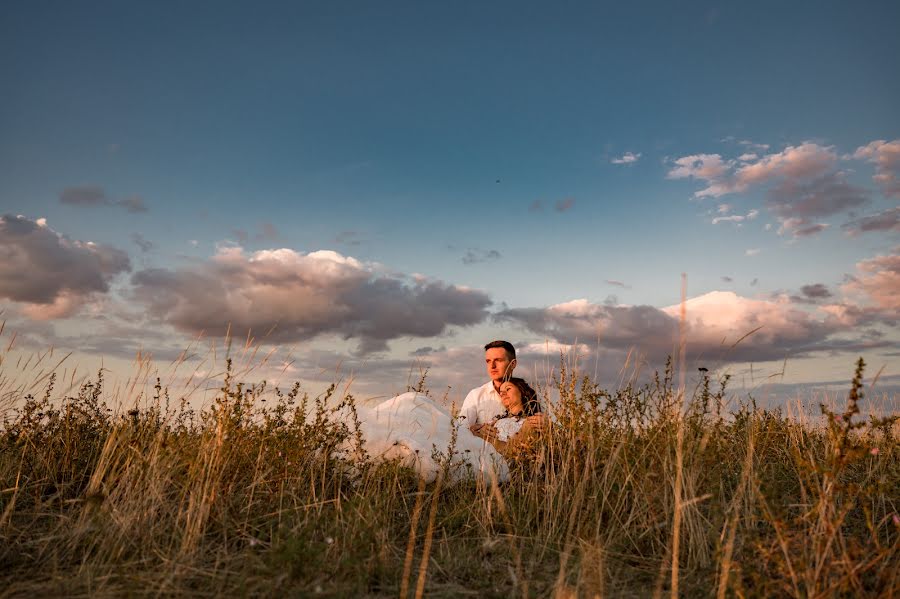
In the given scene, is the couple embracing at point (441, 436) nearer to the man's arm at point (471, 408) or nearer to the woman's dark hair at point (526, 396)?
the woman's dark hair at point (526, 396)

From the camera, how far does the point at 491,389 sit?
7316 mm

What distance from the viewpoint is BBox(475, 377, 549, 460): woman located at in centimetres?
498

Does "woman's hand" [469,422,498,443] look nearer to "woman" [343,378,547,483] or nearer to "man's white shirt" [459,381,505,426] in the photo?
"woman" [343,378,547,483]

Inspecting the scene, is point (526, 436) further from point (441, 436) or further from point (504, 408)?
point (504, 408)

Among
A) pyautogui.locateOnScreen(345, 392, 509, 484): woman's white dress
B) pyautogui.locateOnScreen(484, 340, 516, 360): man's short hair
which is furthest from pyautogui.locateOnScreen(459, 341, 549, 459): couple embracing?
pyautogui.locateOnScreen(345, 392, 509, 484): woman's white dress

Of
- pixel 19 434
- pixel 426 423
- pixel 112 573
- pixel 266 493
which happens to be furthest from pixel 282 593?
pixel 19 434

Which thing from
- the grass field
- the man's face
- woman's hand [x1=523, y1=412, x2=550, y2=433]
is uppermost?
the man's face

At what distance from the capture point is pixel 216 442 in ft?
12.8

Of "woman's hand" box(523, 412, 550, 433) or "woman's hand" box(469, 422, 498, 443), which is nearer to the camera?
"woman's hand" box(523, 412, 550, 433)

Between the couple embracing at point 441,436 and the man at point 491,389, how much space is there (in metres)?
0.75

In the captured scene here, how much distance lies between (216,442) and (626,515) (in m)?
2.74

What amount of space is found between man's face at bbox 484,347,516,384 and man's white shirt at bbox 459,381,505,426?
149 millimetres

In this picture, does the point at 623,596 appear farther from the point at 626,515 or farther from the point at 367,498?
the point at 367,498

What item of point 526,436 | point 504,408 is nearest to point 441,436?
point 526,436
